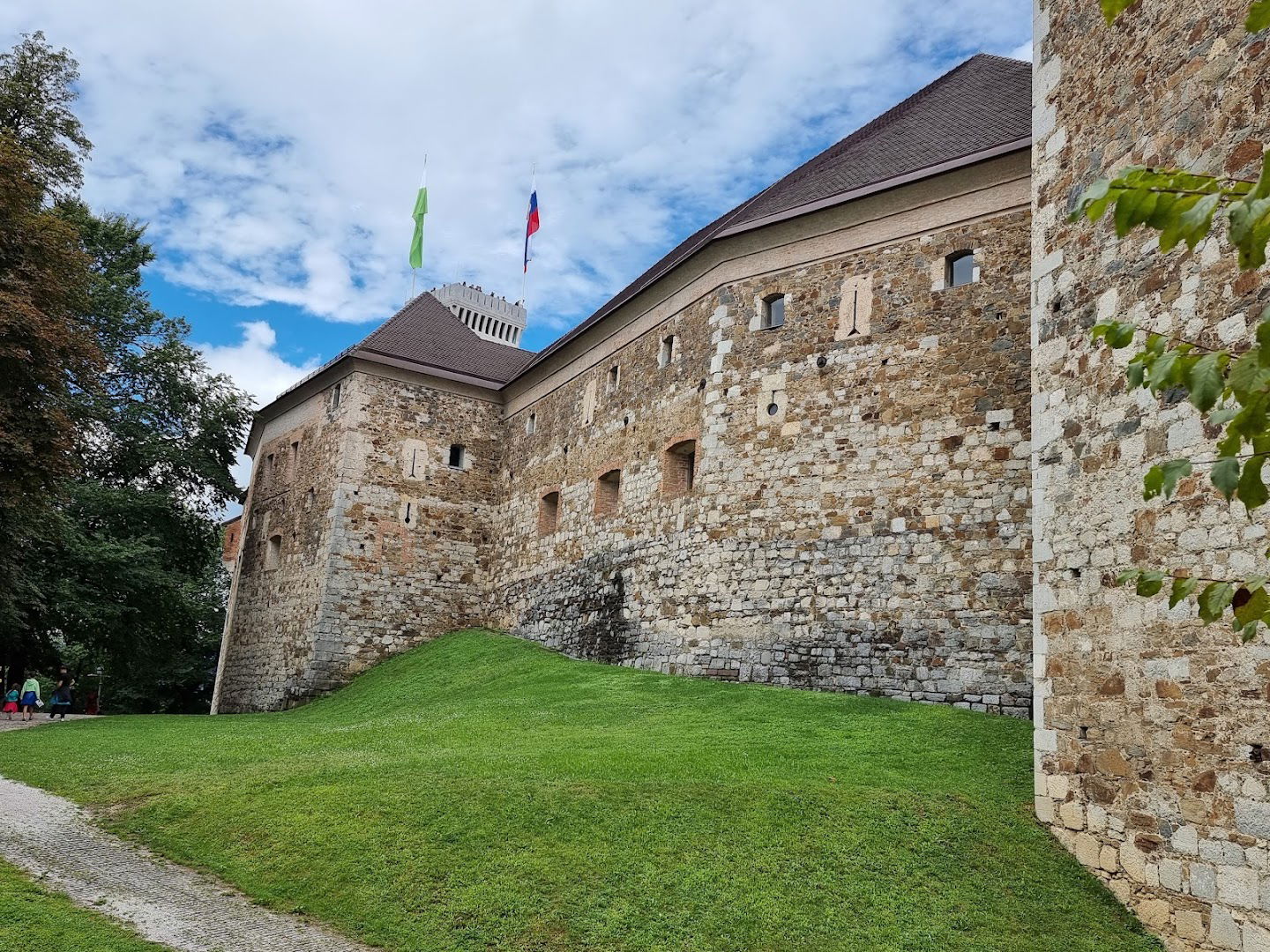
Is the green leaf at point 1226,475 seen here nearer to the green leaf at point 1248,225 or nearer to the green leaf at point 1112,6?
the green leaf at point 1248,225

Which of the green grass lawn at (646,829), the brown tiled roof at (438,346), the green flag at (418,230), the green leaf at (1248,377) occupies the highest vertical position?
the green flag at (418,230)

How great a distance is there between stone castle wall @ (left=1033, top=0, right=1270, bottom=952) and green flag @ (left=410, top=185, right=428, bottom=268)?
86.1 ft

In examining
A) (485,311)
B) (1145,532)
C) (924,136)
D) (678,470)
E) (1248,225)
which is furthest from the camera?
(485,311)

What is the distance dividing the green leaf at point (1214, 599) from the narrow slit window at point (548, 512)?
19.3m

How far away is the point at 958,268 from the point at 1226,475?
487 inches

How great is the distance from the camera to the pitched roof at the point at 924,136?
1459cm

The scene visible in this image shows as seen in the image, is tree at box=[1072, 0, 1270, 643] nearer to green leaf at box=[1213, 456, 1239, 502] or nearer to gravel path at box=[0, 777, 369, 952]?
green leaf at box=[1213, 456, 1239, 502]

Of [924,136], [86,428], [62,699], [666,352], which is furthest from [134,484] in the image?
[924,136]

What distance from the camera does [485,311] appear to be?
4462 cm

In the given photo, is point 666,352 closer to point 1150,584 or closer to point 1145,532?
point 1145,532

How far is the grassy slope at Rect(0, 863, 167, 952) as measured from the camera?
593 cm

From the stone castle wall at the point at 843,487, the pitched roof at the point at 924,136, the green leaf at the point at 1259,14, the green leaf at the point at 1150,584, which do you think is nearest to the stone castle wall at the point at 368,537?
the stone castle wall at the point at 843,487

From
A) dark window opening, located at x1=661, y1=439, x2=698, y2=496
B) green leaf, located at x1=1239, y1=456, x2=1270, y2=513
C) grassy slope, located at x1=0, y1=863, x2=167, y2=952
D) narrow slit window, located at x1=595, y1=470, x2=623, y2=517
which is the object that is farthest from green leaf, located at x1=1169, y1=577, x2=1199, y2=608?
narrow slit window, located at x1=595, y1=470, x2=623, y2=517

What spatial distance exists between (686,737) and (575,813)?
2.94 meters
